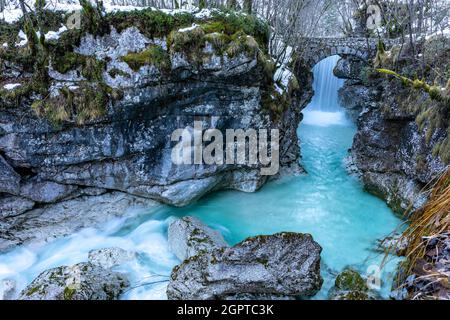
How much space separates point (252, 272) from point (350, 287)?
2.01 meters

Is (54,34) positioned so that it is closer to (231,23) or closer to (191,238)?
(231,23)

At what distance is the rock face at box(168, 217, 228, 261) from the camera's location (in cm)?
725

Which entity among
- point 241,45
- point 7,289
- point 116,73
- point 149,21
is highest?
point 149,21

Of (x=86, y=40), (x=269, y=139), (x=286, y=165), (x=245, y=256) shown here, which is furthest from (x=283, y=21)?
(x=245, y=256)

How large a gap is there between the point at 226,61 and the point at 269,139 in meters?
3.02

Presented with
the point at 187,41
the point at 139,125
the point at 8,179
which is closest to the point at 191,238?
the point at 139,125

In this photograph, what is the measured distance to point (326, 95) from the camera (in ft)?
71.4

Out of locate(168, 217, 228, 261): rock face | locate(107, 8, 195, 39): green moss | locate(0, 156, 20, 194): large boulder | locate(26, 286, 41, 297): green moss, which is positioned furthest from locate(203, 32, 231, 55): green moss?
locate(26, 286, 41, 297): green moss

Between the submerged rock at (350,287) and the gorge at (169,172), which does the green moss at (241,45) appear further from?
the submerged rock at (350,287)

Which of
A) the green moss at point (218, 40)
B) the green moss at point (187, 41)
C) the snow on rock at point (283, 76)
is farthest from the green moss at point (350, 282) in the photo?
the snow on rock at point (283, 76)

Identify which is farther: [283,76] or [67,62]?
[283,76]

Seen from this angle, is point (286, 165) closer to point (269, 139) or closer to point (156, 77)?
point (269, 139)

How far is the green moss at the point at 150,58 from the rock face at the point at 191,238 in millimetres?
3946

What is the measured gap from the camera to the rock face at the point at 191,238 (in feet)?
23.8
